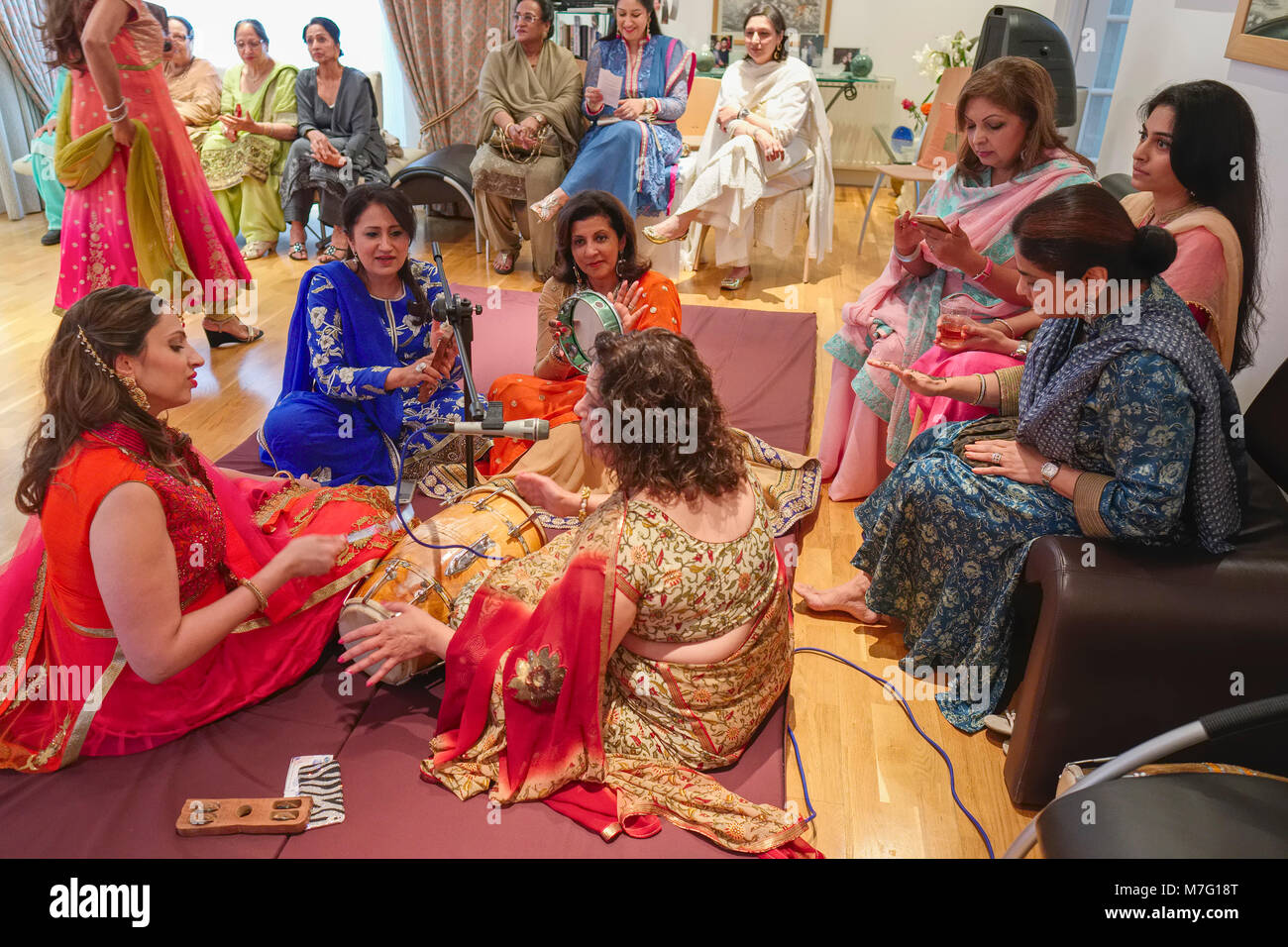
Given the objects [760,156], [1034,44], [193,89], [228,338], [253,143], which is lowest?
[228,338]

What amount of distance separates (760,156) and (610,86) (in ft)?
2.88

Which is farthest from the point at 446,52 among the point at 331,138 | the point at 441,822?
the point at 441,822


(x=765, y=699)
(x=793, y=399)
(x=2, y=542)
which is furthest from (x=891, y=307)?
(x=2, y=542)

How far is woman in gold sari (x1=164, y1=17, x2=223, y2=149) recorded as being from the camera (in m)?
5.62

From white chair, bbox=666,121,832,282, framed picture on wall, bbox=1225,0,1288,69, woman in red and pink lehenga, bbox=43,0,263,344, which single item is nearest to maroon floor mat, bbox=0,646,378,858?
woman in red and pink lehenga, bbox=43,0,263,344

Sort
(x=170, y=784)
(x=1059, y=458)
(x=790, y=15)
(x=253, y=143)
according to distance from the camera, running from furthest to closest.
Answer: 1. (x=790, y=15)
2. (x=253, y=143)
3. (x=1059, y=458)
4. (x=170, y=784)

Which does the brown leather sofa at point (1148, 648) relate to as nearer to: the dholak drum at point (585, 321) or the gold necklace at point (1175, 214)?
the gold necklace at point (1175, 214)

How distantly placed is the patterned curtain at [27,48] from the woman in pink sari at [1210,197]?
6.10 metres

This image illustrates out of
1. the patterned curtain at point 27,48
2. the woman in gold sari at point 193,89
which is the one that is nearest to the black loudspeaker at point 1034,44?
the woman in gold sari at point 193,89

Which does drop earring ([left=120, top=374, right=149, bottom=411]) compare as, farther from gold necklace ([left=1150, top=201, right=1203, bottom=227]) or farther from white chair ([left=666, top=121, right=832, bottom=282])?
white chair ([left=666, top=121, right=832, bottom=282])

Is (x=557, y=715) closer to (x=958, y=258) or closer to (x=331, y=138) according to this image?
(x=958, y=258)

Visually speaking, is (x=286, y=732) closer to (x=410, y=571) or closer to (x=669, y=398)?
(x=410, y=571)

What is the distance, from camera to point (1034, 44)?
4.21 meters

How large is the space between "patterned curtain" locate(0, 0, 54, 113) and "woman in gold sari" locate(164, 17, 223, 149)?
0.82 m
